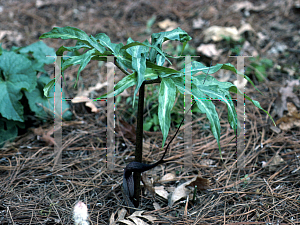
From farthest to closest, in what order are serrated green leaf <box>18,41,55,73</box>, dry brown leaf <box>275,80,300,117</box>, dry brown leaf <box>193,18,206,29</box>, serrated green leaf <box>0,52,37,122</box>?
dry brown leaf <box>193,18,206,29</box>
dry brown leaf <box>275,80,300,117</box>
serrated green leaf <box>18,41,55,73</box>
serrated green leaf <box>0,52,37,122</box>

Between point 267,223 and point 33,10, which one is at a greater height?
point 33,10

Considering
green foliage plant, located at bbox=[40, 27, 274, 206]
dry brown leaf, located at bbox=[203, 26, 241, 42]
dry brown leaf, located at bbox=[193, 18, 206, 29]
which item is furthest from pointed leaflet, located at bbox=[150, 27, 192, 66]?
dry brown leaf, located at bbox=[193, 18, 206, 29]

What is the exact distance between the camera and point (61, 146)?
2195 mm

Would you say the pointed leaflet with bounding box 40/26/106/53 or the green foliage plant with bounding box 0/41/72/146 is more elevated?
the pointed leaflet with bounding box 40/26/106/53

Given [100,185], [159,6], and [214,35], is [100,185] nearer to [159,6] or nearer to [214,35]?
[214,35]

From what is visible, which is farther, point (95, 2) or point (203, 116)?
point (95, 2)

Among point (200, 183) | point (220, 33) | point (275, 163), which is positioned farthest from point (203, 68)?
point (220, 33)

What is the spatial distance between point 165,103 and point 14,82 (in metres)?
1.46

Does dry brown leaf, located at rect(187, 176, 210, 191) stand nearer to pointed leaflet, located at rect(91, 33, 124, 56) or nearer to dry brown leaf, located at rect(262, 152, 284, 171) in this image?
dry brown leaf, located at rect(262, 152, 284, 171)

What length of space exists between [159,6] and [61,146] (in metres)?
3.06

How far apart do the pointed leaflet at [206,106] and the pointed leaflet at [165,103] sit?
0.05 meters

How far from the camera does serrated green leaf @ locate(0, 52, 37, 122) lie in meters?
1.99

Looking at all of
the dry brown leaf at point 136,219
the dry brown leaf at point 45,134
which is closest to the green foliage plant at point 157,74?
the dry brown leaf at point 136,219

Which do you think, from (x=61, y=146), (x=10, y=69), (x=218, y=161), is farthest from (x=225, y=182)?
(x=10, y=69)
